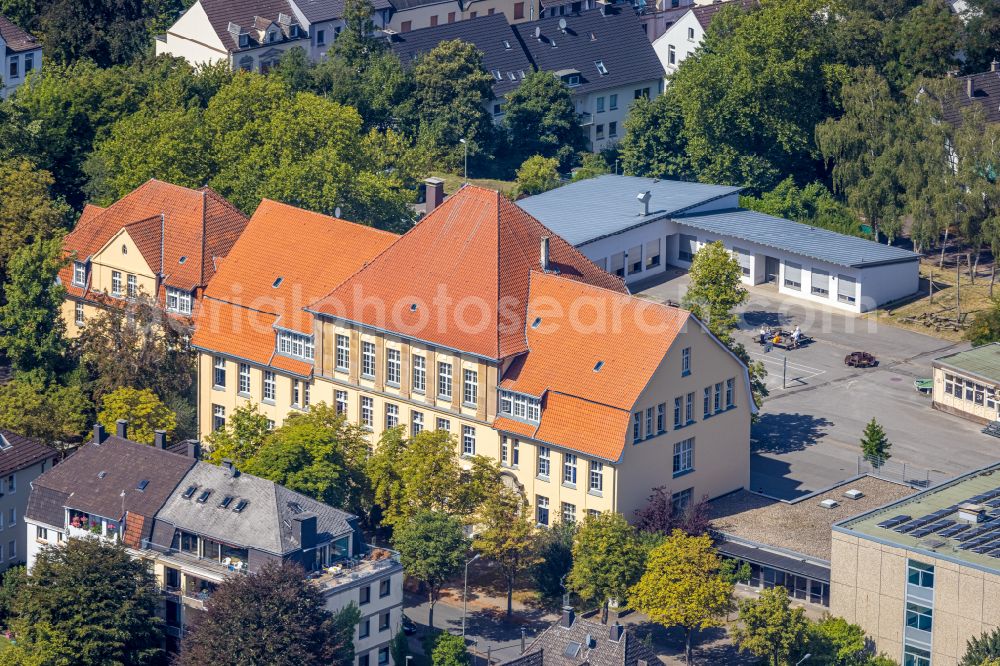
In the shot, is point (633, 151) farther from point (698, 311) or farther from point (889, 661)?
point (889, 661)

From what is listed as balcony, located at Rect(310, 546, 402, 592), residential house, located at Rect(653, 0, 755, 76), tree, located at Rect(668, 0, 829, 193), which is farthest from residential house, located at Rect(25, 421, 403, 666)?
residential house, located at Rect(653, 0, 755, 76)

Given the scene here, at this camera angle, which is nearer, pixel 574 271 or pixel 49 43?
pixel 574 271

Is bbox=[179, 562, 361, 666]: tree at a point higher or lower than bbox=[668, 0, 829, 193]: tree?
lower

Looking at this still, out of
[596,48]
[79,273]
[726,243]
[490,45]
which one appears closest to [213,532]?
[79,273]

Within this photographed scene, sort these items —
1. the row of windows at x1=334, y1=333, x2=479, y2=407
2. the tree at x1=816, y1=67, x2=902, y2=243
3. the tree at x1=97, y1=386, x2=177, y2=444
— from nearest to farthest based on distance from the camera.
Answer: the row of windows at x1=334, y1=333, x2=479, y2=407, the tree at x1=97, y1=386, x2=177, y2=444, the tree at x1=816, y1=67, x2=902, y2=243

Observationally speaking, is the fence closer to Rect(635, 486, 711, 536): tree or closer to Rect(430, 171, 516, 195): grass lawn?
Rect(635, 486, 711, 536): tree

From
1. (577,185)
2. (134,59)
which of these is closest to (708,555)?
(577,185)

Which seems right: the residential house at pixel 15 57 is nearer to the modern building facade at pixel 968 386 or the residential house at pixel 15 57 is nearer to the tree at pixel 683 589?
the modern building facade at pixel 968 386
